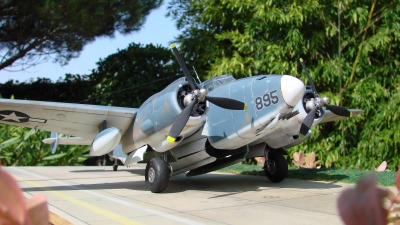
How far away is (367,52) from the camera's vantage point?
39.0ft

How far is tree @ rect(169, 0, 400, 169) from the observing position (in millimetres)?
11805

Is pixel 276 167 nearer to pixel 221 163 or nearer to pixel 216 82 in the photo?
pixel 221 163

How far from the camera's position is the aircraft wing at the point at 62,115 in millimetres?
7324

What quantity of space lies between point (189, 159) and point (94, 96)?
9.34 m

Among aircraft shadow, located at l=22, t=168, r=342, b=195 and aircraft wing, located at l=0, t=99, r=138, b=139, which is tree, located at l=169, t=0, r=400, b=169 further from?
aircraft wing, located at l=0, t=99, r=138, b=139

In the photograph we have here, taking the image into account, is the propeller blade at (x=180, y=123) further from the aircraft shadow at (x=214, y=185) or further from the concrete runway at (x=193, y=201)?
the aircraft shadow at (x=214, y=185)

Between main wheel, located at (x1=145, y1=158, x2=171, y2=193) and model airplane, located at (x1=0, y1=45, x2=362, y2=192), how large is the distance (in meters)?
0.02

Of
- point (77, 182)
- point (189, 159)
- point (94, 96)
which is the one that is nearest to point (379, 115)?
point (189, 159)

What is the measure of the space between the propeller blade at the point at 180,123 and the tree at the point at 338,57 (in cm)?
622

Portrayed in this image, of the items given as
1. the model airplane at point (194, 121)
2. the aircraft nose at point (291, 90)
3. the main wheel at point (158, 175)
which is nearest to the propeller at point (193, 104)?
the model airplane at point (194, 121)

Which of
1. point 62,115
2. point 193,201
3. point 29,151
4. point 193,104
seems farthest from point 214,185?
point 29,151

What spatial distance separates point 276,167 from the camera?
27.9 ft

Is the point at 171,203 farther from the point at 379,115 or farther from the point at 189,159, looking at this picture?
the point at 379,115

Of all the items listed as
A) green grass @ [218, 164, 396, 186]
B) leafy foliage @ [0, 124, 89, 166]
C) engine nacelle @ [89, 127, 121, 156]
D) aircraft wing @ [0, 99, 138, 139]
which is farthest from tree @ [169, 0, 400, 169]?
leafy foliage @ [0, 124, 89, 166]
